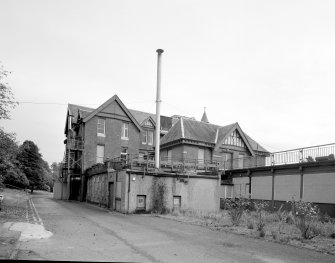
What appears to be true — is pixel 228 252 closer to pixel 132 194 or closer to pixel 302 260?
pixel 302 260

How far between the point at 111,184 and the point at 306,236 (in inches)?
736

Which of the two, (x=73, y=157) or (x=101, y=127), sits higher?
(x=101, y=127)

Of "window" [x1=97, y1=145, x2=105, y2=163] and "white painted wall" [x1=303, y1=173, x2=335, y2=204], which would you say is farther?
"window" [x1=97, y1=145, x2=105, y2=163]

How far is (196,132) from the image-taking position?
42.2 m

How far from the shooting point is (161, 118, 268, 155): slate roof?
40.8 meters

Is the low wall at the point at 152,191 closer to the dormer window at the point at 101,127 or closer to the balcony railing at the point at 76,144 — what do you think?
the balcony railing at the point at 76,144

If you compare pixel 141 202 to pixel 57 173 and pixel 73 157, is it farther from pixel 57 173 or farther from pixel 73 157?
pixel 57 173

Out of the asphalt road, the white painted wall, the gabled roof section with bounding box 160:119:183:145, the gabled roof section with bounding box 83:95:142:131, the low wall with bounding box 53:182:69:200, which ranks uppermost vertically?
the gabled roof section with bounding box 83:95:142:131

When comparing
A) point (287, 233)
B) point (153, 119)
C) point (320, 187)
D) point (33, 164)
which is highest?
point (153, 119)

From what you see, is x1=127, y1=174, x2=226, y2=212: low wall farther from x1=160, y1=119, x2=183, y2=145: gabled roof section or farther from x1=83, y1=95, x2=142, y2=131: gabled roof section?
x1=83, y1=95, x2=142, y2=131: gabled roof section

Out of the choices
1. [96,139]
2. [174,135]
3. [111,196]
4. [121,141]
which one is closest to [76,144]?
[96,139]

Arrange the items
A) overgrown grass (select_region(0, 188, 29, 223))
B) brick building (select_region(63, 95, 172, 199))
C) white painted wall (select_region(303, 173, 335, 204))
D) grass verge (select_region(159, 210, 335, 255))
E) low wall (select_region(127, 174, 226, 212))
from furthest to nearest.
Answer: brick building (select_region(63, 95, 172, 199)), low wall (select_region(127, 174, 226, 212)), white painted wall (select_region(303, 173, 335, 204)), overgrown grass (select_region(0, 188, 29, 223)), grass verge (select_region(159, 210, 335, 255))

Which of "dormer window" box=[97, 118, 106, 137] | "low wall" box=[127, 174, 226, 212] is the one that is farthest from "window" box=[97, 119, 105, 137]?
"low wall" box=[127, 174, 226, 212]

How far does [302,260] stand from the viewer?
400 inches
